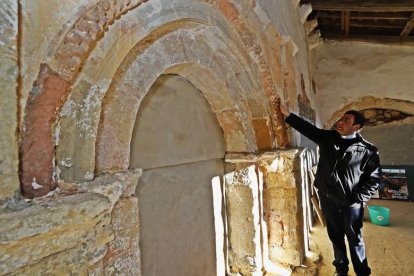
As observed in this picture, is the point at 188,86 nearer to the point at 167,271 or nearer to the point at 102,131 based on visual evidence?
the point at 102,131

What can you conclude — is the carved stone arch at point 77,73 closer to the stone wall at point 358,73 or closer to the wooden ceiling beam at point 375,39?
the stone wall at point 358,73

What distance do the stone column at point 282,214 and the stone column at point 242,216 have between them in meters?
0.20

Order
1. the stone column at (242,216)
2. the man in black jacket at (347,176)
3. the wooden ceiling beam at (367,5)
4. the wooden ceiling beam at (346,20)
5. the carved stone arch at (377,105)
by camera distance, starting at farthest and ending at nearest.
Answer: the carved stone arch at (377,105) < the wooden ceiling beam at (346,20) < the wooden ceiling beam at (367,5) < the stone column at (242,216) < the man in black jacket at (347,176)

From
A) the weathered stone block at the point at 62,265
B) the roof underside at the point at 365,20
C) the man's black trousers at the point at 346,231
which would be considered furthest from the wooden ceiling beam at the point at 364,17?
the weathered stone block at the point at 62,265

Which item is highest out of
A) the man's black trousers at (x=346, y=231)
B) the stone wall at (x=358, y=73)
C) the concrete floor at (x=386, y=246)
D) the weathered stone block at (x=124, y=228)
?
the stone wall at (x=358, y=73)

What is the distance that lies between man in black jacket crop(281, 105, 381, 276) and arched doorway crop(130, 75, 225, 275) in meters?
0.86

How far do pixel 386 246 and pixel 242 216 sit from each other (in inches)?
86.3

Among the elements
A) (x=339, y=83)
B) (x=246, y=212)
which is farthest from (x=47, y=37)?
(x=339, y=83)

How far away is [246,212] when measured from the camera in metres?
2.21

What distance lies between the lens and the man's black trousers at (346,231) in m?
2.15

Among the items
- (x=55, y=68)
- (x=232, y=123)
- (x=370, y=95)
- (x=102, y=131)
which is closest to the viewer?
(x=55, y=68)

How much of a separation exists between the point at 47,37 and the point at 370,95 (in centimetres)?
589

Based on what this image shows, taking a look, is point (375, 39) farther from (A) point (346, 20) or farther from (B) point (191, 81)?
(B) point (191, 81)

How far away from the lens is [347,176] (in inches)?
82.6
